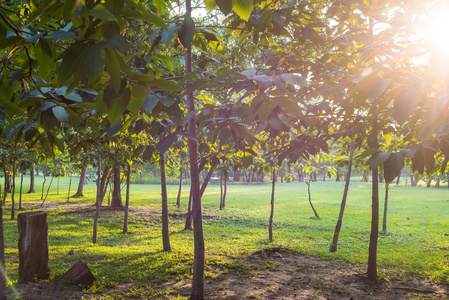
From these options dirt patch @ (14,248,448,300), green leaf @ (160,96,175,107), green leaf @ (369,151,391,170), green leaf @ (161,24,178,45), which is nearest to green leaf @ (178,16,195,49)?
green leaf @ (161,24,178,45)

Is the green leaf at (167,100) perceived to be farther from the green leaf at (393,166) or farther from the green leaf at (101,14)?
the green leaf at (393,166)

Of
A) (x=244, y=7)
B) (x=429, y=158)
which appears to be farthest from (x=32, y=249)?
(x=429, y=158)

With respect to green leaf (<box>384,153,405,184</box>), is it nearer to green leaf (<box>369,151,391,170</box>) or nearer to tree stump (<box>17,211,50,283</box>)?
green leaf (<box>369,151,391,170</box>)

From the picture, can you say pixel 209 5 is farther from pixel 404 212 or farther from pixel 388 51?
pixel 404 212

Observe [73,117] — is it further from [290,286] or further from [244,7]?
[290,286]

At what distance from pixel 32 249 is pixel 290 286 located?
385cm

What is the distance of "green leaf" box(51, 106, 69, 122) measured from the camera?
1.40 meters

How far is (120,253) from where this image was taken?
22.1ft

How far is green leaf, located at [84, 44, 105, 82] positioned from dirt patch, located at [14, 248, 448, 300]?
3799mm

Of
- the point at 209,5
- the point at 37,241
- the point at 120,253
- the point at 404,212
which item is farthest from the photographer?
the point at 404,212

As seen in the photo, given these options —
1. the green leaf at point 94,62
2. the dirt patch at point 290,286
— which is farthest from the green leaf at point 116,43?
the dirt patch at point 290,286

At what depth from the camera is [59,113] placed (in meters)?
1.42

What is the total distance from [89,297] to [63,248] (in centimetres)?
379

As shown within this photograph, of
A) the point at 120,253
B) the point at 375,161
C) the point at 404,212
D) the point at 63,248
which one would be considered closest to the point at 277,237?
the point at 120,253
